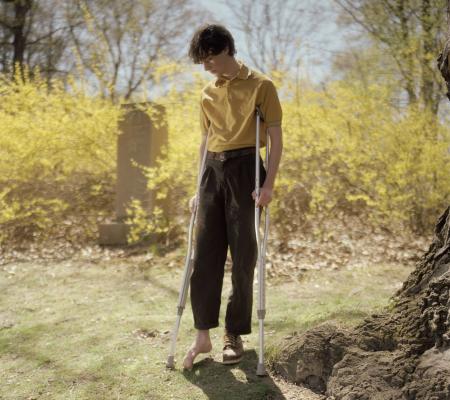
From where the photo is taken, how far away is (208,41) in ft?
9.21

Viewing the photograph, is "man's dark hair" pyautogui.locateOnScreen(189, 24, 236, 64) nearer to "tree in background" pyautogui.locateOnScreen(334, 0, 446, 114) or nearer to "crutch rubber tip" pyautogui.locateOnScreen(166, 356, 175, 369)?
"crutch rubber tip" pyautogui.locateOnScreen(166, 356, 175, 369)

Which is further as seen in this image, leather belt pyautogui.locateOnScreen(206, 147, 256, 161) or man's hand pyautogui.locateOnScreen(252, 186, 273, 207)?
leather belt pyautogui.locateOnScreen(206, 147, 256, 161)

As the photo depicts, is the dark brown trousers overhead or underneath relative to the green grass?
overhead

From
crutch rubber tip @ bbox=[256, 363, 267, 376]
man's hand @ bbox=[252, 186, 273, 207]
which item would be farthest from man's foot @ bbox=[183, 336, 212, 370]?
man's hand @ bbox=[252, 186, 273, 207]

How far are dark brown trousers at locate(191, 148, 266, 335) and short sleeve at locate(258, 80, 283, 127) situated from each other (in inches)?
9.1

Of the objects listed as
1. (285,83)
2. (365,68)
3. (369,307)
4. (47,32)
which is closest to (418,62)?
(285,83)

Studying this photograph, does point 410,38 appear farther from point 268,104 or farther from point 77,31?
point 77,31

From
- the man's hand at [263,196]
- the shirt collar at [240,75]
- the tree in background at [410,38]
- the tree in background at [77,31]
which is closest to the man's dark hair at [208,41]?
the shirt collar at [240,75]

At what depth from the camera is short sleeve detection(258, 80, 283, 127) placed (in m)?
2.97

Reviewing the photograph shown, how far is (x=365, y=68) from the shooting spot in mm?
9797

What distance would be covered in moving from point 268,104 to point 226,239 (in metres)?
0.80

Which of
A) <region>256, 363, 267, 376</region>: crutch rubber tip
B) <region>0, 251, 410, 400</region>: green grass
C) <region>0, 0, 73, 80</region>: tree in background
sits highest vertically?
<region>0, 0, 73, 80</region>: tree in background

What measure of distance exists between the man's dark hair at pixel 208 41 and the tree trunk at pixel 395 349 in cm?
140

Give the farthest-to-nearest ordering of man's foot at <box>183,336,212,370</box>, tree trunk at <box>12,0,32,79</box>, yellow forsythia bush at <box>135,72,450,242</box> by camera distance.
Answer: tree trunk at <box>12,0,32,79</box>, yellow forsythia bush at <box>135,72,450,242</box>, man's foot at <box>183,336,212,370</box>
